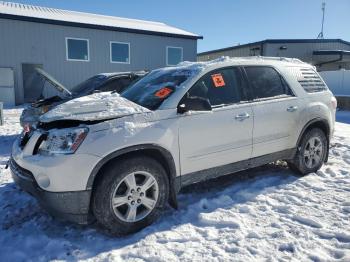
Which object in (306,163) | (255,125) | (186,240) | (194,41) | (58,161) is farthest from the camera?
(194,41)

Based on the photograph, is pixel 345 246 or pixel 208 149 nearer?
pixel 345 246

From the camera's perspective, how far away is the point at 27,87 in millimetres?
16141

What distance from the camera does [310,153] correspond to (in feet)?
16.3

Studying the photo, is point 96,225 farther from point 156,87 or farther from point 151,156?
point 156,87

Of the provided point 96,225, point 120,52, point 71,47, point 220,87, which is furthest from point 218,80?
point 120,52

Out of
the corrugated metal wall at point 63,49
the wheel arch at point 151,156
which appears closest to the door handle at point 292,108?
the wheel arch at point 151,156

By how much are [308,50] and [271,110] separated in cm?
2391

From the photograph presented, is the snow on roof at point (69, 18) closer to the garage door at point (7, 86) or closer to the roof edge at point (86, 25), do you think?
the roof edge at point (86, 25)

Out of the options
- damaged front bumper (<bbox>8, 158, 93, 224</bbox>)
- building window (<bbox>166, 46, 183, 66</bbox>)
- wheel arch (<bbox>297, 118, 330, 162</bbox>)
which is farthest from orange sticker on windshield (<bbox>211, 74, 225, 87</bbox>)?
building window (<bbox>166, 46, 183, 66</bbox>)

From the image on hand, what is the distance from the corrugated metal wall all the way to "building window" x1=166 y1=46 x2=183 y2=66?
0.88 ft

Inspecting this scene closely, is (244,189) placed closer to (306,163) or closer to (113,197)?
(306,163)

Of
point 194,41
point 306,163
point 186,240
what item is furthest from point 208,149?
point 194,41

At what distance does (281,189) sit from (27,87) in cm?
1495

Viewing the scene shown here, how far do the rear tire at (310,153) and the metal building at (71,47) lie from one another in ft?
46.3
